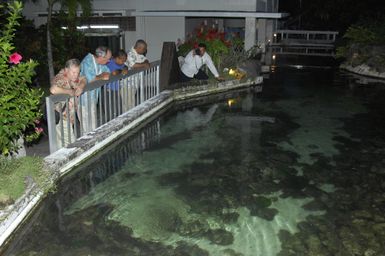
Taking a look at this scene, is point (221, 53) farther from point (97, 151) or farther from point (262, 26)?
point (262, 26)

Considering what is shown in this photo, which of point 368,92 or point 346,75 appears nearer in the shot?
point 368,92

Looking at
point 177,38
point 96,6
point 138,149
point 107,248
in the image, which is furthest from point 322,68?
point 107,248

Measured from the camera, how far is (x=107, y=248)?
429 centimetres

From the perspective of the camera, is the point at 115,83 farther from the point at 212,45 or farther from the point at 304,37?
the point at 304,37

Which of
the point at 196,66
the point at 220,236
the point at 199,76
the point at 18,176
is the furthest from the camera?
the point at 199,76

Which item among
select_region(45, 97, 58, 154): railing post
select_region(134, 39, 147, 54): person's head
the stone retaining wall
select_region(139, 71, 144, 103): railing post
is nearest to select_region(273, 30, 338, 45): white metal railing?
the stone retaining wall

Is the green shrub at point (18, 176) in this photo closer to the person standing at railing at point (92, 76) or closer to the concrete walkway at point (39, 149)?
the concrete walkway at point (39, 149)

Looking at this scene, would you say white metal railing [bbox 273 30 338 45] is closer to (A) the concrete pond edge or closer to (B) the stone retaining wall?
(B) the stone retaining wall

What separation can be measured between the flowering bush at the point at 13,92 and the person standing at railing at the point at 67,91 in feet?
3.93

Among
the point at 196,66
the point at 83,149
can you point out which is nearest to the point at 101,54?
the point at 83,149

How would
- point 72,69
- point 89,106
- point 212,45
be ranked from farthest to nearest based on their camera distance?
point 212,45 < point 89,106 < point 72,69

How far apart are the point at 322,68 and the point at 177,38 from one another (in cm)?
859

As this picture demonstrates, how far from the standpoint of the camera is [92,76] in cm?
718

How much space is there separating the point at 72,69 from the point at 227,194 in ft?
9.95
